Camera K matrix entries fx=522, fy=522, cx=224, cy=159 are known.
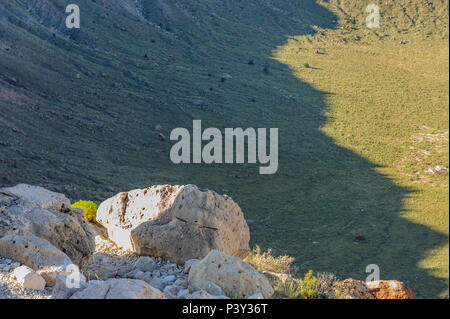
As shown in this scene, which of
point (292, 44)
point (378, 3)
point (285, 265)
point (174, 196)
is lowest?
point (285, 265)

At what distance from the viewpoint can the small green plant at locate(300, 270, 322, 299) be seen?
26.7 feet

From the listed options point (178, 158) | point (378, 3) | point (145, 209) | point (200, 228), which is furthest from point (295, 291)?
point (378, 3)

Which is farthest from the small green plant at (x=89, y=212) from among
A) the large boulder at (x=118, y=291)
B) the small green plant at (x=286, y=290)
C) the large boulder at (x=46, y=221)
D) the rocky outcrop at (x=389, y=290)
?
the rocky outcrop at (x=389, y=290)

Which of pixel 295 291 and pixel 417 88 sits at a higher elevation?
pixel 417 88

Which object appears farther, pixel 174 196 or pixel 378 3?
pixel 378 3

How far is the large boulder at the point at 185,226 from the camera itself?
35.0 ft

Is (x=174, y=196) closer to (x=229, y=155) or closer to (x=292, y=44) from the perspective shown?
(x=229, y=155)

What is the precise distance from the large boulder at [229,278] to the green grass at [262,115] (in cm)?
593

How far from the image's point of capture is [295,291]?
8.59 m

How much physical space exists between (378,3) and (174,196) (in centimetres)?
8634

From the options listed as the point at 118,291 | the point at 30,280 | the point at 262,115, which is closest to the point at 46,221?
the point at 30,280

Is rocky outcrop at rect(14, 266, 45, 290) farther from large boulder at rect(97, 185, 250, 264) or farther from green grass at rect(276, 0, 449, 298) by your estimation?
green grass at rect(276, 0, 449, 298)

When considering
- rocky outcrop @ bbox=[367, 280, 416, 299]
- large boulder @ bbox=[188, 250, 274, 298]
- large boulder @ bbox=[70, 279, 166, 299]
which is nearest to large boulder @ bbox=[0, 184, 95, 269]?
large boulder @ bbox=[188, 250, 274, 298]
